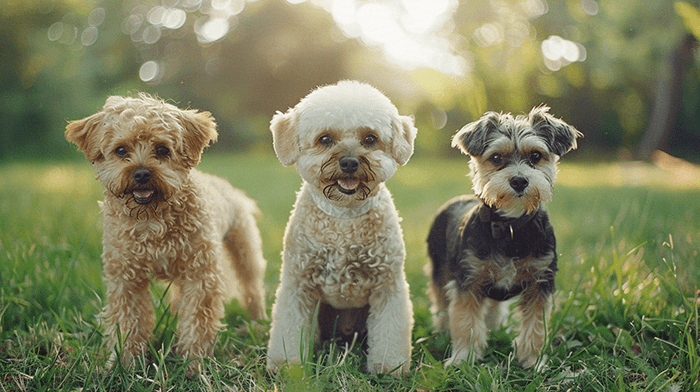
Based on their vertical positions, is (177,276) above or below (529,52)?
below

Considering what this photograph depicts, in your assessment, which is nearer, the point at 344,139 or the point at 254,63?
the point at 344,139

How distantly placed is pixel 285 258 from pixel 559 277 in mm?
3005

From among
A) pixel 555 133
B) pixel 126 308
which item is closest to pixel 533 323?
pixel 555 133

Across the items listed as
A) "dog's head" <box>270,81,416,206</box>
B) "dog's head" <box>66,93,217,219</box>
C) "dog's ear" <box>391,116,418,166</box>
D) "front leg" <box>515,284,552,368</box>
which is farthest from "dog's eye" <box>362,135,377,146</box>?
"front leg" <box>515,284,552,368</box>

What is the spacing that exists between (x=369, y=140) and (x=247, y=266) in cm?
190

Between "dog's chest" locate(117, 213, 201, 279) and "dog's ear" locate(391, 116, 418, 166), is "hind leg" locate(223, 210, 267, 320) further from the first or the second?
"dog's ear" locate(391, 116, 418, 166)

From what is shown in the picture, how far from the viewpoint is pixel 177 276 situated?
3.32m

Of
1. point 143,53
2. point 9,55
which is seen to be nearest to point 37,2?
point 9,55

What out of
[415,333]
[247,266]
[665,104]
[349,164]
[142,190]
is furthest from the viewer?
[665,104]

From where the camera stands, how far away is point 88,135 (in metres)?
3.10

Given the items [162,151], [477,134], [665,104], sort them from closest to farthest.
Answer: [162,151], [477,134], [665,104]

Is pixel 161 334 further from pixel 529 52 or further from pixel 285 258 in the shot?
pixel 529 52

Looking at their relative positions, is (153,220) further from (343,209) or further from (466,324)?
(466,324)

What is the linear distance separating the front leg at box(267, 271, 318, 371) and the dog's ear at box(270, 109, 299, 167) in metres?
0.80
